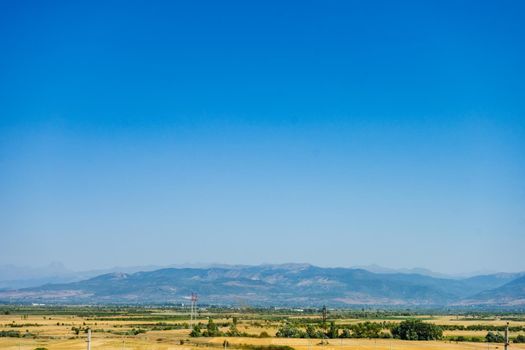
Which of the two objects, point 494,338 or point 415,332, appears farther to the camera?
point 415,332

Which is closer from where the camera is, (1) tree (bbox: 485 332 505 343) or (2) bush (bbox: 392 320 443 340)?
(1) tree (bbox: 485 332 505 343)

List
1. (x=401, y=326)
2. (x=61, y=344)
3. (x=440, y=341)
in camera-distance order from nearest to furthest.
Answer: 1. (x=61, y=344)
2. (x=440, y=341)
3. (x=401, y=326)

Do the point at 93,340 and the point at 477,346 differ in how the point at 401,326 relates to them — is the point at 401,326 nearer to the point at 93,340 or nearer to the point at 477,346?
the point at 477,346

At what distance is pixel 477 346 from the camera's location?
327ft

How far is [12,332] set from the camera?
376ft

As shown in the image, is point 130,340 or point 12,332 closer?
point 130,340

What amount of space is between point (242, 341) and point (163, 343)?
1168 cm

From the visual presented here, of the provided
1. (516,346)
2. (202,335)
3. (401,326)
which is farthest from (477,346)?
(202,335)

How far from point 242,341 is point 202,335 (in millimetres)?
15593

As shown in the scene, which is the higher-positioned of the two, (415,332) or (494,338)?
(415,332)

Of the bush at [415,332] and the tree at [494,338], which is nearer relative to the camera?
the tree at [494,338]

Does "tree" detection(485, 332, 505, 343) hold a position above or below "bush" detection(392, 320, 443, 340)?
below

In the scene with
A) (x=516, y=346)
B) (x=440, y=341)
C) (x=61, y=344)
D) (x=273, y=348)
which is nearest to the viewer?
(x=273, y=348)

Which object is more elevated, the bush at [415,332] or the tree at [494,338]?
the bush at [415,332]
